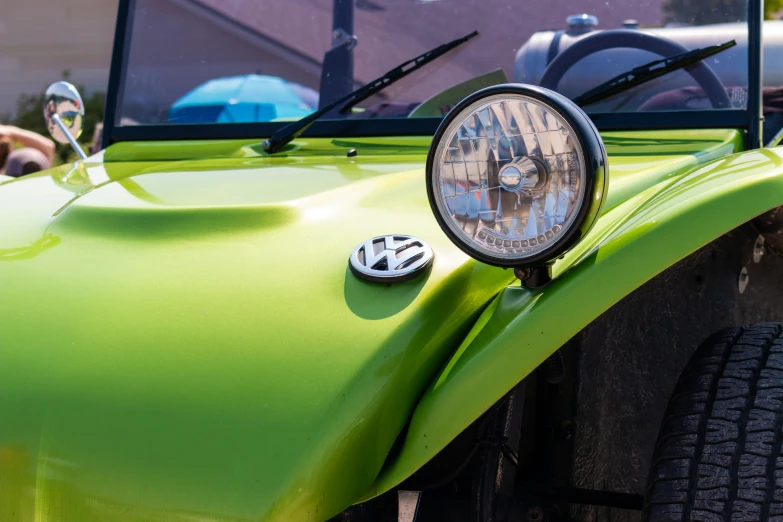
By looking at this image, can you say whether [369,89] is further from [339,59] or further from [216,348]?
[216,348]

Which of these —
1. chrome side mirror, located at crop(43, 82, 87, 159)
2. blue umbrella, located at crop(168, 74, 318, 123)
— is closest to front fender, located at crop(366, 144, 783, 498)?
blue umbrella, located at crop(168, 74, 318, 123)

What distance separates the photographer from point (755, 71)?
2.48 meters

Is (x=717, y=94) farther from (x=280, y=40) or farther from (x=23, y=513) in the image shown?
(x=23, y=513)

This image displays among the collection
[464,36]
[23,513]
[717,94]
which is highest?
[464,36]

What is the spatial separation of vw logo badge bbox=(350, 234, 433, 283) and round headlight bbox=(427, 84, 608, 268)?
16 cm

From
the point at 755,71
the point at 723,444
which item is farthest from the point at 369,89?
the point at 723,444

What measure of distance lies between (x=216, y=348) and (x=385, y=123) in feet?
3.96

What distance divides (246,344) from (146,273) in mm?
291

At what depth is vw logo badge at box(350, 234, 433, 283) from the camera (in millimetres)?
1651

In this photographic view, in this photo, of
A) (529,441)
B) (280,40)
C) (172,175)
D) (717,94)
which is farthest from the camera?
(280,40)

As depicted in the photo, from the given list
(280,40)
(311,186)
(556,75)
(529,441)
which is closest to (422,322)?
(529,441)

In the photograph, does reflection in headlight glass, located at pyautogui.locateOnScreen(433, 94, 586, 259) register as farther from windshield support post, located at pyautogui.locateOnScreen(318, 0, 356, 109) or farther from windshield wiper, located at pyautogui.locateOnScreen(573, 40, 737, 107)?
windshield support post, located at pyautogui.locateOnScreen(318, 0, 356, 109)

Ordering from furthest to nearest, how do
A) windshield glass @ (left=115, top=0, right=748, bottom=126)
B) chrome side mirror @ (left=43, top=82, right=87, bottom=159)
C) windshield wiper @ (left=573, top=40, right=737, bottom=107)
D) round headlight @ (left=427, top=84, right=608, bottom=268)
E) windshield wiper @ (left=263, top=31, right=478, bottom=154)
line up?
chrome side mirror @ (left=43, top=82, right=87, bottom=159), windshield wiper @ (left=263, top=31, right=478, bottom=154), windshield glass @ (left=115, top=0, right=748, bottom=126), windshield wiper @ (left=573, top=40, right=737, bottom=107), round headlight @ (left=427, top=84, right=608, bottom=268)

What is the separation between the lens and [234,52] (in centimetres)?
304
